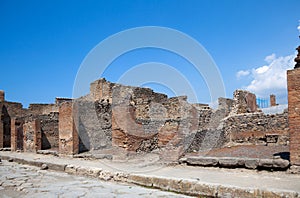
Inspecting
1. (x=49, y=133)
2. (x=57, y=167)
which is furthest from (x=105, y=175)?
(x=49, y=133)

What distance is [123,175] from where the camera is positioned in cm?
717

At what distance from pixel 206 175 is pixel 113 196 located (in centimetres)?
288

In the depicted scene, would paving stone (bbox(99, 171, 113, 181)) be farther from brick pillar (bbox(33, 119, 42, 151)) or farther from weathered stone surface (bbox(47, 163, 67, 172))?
brick pillar (bbox(33, 119, 42, 151))

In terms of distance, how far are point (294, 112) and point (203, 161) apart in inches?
114

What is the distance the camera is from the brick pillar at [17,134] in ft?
60.3

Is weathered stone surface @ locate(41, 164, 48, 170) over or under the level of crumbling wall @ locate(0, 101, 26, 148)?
under

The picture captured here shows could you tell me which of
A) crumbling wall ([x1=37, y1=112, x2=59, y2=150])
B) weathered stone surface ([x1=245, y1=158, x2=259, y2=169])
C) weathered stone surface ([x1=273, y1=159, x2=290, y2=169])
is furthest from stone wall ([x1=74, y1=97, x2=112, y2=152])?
weathered stone surface ([x1=273, y1=159, x2=290, y2=169])

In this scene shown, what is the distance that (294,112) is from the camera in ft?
23.2

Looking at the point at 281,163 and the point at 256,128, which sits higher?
the point at 256,128

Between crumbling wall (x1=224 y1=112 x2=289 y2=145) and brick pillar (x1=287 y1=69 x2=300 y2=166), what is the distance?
21.1 feet

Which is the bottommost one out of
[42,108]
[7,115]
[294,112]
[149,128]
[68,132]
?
[68,132]

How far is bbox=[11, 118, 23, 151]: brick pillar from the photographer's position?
1838 cm

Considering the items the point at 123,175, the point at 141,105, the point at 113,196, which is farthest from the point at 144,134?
the point at 113,196

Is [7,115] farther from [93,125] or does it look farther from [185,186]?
[185,186]
